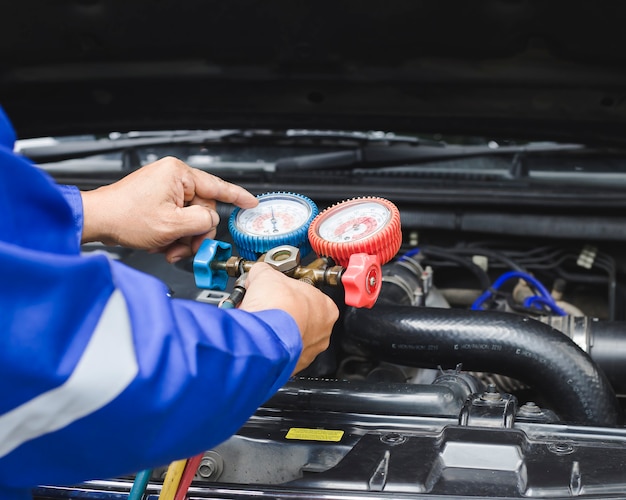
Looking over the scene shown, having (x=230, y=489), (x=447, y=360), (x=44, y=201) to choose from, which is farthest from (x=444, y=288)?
(x=44, y=201)

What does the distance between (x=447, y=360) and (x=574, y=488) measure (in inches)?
15.6

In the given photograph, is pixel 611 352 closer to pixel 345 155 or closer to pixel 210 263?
pixel 210 263

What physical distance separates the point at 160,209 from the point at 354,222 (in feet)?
0.92

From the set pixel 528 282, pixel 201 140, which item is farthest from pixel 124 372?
Result: pixel 201 140

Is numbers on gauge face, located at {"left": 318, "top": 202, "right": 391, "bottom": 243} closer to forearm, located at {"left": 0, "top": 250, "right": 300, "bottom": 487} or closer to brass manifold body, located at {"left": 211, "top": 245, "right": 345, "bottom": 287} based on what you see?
brass manifold body, located at {"left": 211, "top": 245, "right": 345, "bottom": 287}

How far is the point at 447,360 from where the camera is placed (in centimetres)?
123

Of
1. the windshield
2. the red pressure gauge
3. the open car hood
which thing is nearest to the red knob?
the red pressure gauge

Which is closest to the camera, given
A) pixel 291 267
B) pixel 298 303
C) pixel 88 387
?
pixel 88 387

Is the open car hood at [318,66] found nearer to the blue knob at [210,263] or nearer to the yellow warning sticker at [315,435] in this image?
the blue knob at [210,263]

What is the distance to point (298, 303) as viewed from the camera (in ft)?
2.60

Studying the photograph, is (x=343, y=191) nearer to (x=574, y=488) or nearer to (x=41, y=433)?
(x=574, y=488)

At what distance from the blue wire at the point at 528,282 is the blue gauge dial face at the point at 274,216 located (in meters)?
0.52

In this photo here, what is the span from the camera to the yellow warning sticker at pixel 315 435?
99 cm

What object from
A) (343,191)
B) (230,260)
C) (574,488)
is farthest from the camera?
(343,191)
